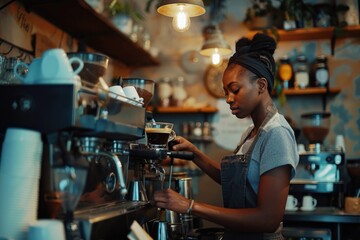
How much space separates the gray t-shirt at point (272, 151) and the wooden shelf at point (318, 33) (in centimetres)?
229

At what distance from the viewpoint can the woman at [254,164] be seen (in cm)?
159

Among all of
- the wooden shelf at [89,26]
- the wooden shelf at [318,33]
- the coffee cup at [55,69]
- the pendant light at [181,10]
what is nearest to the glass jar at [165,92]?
the wooden shelf at [89,26]

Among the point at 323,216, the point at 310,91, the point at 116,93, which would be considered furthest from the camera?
the point at 310,91

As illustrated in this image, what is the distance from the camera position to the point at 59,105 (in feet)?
3.96

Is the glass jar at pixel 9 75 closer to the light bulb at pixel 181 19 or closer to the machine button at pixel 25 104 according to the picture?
the machine button at pixel 25 104

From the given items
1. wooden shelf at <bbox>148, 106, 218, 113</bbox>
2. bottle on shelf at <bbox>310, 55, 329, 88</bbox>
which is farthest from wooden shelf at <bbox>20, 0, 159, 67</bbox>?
bottle on shelf at <bbox>310, 55, 329, 88</bbox>

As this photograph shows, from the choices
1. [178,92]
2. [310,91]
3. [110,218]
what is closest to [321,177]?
[310,91]

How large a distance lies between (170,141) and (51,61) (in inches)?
37.4

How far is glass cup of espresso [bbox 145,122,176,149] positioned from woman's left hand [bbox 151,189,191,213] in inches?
11.2

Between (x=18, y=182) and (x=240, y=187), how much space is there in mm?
903

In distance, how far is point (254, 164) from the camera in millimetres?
1729

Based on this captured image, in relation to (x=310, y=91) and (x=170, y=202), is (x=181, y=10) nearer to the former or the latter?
(x=170, y=202)

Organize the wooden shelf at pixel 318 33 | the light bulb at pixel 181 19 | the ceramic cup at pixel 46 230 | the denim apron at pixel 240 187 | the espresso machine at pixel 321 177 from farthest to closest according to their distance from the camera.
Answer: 1. the wooden shelf at pixel 318 33
2. the espresso machine at pixel 321 177
3. the light bulb at pixel 181 19
4. the denim apron at pixel 240 187
5. the ceramic cup at pixel 46 230

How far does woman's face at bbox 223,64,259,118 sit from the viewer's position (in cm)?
183
